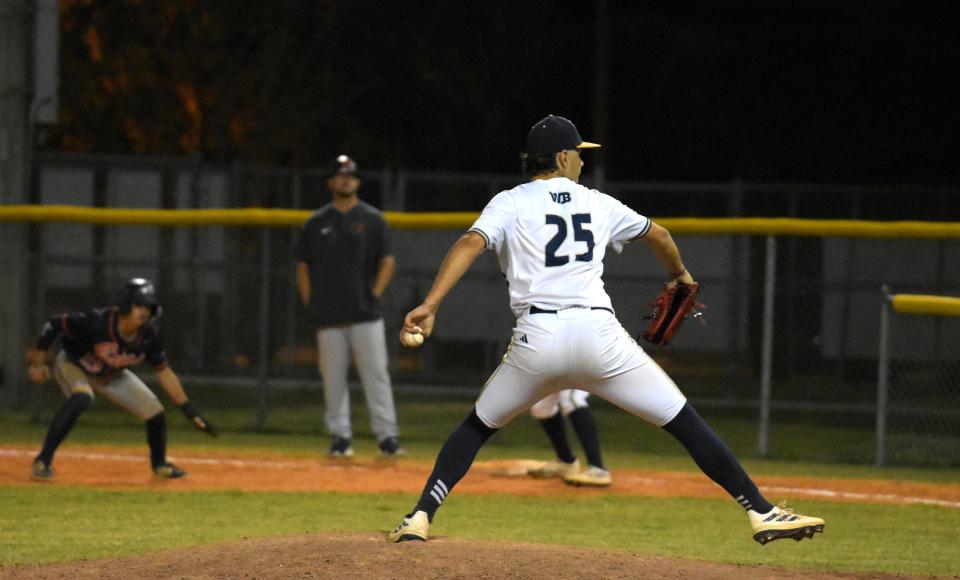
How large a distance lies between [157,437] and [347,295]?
6.32ft

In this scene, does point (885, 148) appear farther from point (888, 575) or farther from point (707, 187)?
point (888, 575)

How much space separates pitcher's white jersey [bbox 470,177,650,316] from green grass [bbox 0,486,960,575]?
1.69 metres

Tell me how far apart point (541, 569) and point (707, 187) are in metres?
10.6

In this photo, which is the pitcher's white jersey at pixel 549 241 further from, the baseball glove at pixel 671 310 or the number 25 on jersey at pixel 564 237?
the baseball glove at pixel 671 310

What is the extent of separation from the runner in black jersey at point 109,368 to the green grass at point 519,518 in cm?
53

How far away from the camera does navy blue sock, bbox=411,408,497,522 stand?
23.2 ft

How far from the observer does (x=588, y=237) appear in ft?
23.4

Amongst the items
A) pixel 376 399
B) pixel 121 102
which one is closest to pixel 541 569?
pixel 376 399

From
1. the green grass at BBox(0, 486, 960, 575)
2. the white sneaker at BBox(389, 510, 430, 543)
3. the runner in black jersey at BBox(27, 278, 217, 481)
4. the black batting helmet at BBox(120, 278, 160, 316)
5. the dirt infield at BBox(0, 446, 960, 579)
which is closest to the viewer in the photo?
the dirt infield at BBox(0, 446, 960, 579)

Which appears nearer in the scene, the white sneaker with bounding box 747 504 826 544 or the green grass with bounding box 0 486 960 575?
the white sneaker with bounding box 747 504 826 544

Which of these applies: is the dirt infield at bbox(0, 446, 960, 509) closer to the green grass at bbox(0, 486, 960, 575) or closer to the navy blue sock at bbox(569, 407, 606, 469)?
the navy blue sock at bbox(569, 407, 606, 469)

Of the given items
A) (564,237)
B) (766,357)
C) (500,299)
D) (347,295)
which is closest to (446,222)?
(500,299)

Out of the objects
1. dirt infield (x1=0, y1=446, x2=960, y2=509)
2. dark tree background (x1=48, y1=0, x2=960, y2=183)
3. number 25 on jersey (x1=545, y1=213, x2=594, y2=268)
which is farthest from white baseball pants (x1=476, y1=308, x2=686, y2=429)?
dark tree background (x1=48, y1=0, x2=960, y2=183)

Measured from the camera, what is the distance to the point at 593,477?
10.5 metres
